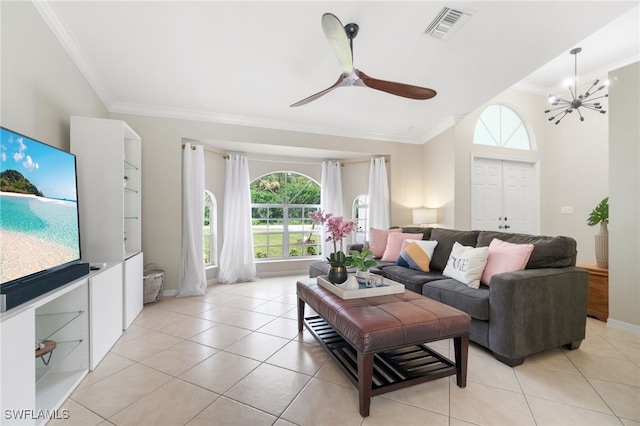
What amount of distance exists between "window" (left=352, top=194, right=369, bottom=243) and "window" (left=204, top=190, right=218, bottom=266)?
8.66ft

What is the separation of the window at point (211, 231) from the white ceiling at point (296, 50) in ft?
4.69

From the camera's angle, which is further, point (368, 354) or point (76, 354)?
point (76, 354)

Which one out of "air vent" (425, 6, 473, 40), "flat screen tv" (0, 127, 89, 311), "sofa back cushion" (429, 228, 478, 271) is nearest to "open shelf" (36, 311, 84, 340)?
"flat screen tv" (0, 127, 89, 311)

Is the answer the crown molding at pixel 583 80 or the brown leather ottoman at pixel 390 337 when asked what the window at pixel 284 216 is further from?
the crown molding at pixel 583 80

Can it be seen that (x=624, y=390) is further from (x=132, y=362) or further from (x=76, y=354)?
(x=76, y=354)

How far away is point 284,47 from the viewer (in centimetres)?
287

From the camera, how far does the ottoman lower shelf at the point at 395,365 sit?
170 cm

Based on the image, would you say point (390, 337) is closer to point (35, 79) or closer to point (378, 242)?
point (378, 242)

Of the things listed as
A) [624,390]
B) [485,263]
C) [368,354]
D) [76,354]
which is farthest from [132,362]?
[624,390]

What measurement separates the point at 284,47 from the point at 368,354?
292 centimetres

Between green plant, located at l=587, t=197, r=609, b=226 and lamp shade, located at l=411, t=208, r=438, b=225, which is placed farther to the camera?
lamp shade, located at l=411, t=208, r=438, b=225

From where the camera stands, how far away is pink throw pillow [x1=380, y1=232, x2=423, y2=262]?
3.82 metres

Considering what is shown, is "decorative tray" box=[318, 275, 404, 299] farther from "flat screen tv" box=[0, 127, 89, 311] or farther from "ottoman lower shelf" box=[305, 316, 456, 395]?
"flat screen tv" box=[0, 127, 89, 311]

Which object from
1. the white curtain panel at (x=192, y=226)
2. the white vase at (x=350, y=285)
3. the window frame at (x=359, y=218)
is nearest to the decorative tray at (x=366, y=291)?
the white vase at (x=350, y=285)
